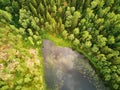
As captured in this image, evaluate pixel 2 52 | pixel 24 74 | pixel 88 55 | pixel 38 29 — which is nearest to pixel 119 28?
pixel 88 55

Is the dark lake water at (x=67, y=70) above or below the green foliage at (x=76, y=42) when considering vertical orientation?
below

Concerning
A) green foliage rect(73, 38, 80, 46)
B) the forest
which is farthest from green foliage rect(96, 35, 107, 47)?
green foliage rect(73, 38, 80, 46)

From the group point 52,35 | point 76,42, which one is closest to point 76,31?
point 76,42

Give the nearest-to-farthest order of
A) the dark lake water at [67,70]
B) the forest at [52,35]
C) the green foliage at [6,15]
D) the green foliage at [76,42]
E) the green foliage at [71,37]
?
the forest at [52,35], the green foliage at [6,15], the green foliage at [71,37], the green foliage at [76,42], the dark lake water at [67,70]

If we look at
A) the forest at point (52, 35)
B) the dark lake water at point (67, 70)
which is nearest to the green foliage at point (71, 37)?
the forest at point (52, 35)

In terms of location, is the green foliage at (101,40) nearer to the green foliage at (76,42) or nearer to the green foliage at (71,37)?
the green foliage at (76,42)

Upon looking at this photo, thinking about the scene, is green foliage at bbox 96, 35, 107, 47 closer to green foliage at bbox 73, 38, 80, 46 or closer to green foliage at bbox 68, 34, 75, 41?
green foliage at bbox 73, 38, 80, 46

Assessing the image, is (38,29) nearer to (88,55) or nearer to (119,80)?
(88,55)
